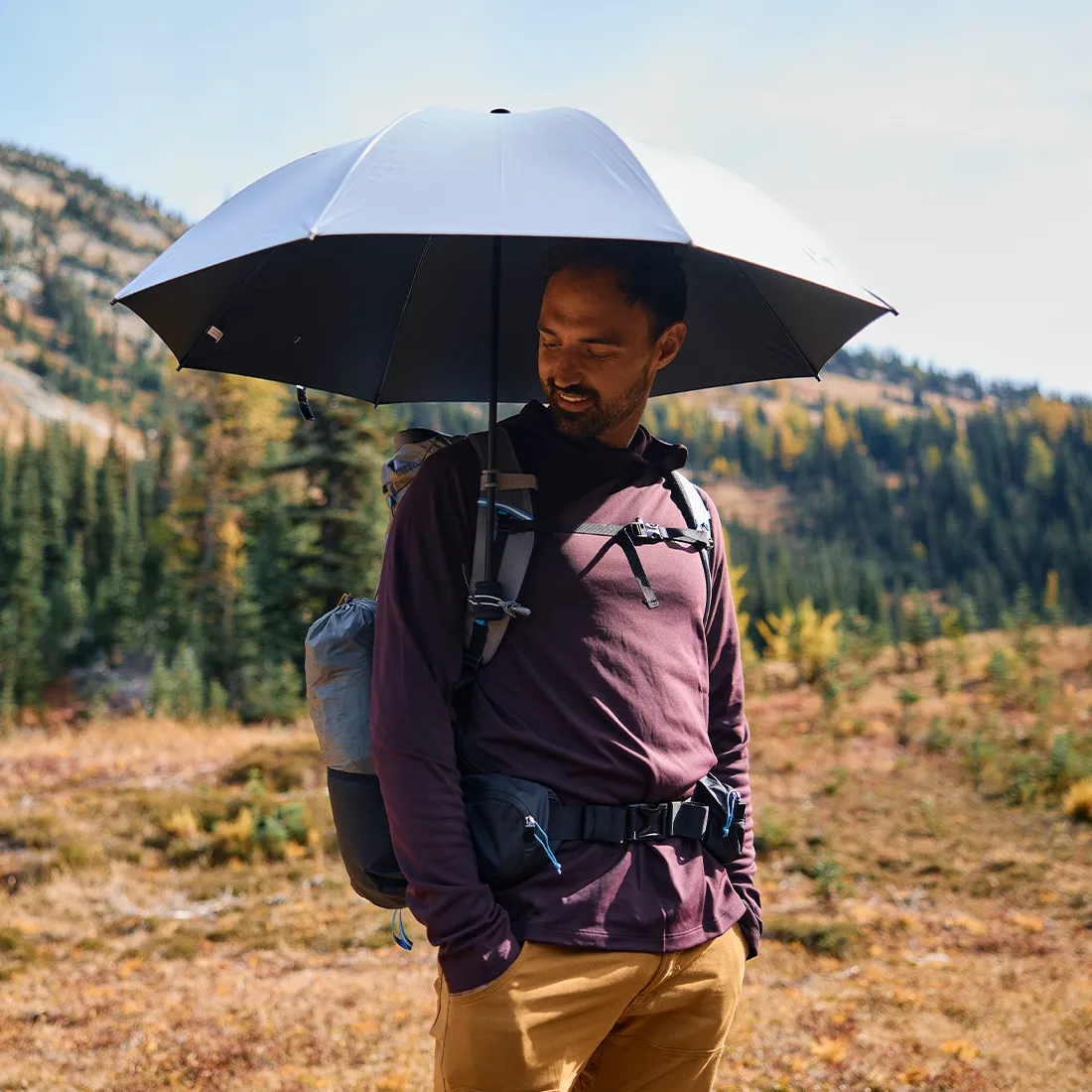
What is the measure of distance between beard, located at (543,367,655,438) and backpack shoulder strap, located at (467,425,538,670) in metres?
Answer: 0.17

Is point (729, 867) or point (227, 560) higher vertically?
point (729, 867)

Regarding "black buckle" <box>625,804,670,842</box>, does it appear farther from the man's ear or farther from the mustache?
the man's ear

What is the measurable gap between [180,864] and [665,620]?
805cm

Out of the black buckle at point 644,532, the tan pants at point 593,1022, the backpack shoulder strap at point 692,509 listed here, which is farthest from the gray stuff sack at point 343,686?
the backpack shoulder strap at point 692,509

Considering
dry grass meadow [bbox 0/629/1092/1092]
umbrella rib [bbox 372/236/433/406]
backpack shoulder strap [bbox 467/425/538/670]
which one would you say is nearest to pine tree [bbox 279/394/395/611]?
dry grass meadow [bbox 0/629/1092/1092]

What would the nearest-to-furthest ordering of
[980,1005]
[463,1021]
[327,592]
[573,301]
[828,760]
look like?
[463,1021]
[573,301]
[980,1005]
[828,760]
[327,592]

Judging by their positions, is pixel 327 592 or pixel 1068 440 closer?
pixel 327 592

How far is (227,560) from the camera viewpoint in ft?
133

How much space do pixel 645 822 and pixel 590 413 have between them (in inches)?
33.1

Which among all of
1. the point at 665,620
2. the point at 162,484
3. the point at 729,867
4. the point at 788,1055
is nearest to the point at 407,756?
the point at 665,620

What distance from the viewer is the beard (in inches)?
77.9

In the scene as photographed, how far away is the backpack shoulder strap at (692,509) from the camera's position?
214cm

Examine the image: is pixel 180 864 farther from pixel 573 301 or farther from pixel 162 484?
pixel 162 484

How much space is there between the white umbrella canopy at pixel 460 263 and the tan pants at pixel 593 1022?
1.25 metres
